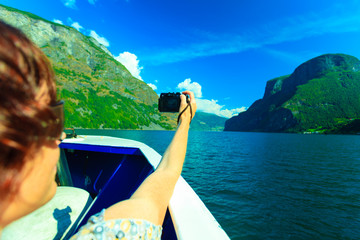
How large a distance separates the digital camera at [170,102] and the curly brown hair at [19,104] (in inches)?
56.6

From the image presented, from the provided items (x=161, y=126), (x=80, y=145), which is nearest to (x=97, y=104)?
(x=161, y=126)

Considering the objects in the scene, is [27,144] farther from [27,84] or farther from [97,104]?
[97,104]

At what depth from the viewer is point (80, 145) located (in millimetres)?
4410

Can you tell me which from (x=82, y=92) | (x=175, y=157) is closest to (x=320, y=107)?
(x=175, y=157)

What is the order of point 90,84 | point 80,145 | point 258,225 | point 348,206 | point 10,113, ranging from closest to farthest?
1. point 10,113
2. point 80,145
3. point 258,225
4. point 348,206
5. point 90,84

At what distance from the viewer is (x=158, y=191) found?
1.10 metres

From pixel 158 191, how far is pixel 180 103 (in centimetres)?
100

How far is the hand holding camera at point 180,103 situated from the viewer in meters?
1.70

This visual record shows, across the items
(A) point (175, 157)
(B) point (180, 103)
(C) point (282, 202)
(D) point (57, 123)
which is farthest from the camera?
(C) point (282, 202)

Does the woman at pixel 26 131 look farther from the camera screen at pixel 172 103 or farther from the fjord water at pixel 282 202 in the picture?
the fjord water at pixel 282 202

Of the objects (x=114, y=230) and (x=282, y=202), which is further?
(x=282, y=202)

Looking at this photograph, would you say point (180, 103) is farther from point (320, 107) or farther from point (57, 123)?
point (320, 107)

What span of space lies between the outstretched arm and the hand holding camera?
0.02m

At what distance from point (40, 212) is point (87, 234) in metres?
2.01
